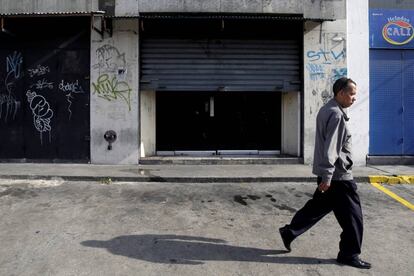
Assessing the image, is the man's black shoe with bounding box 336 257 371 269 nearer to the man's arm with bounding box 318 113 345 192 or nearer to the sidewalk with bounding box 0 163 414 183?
the man's arm with bounding box 318 113 345 192

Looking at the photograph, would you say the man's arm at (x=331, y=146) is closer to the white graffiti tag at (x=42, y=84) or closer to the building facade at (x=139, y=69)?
the building facade at (x=139, y=69)

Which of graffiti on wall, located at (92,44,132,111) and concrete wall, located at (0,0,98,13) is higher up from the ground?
concrete wall, located at (0,0,98,13)

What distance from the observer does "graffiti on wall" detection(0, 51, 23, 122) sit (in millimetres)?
10306

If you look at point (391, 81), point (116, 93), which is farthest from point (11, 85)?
point (391, 81)

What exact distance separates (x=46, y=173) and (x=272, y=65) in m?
6.37

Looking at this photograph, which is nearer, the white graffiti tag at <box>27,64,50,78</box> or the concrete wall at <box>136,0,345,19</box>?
the concrete wall at <box>136,0,345,19</box>

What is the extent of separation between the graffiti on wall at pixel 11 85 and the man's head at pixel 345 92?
8937mm

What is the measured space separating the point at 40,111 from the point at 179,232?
6.89 m

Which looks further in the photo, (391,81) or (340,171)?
(391,81)

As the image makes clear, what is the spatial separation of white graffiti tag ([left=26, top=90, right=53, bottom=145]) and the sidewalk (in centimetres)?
99

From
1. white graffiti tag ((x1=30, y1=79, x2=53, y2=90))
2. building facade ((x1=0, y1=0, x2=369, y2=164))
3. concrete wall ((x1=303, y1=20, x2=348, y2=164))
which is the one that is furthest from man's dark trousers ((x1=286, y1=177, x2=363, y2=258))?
white graffiti tag ((x1=30, y1=79, x2=53, y2=90))

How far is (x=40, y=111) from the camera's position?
33.9 ft

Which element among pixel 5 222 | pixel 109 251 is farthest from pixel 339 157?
pixel 5 222

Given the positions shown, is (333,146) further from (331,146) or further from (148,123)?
(148,123)
